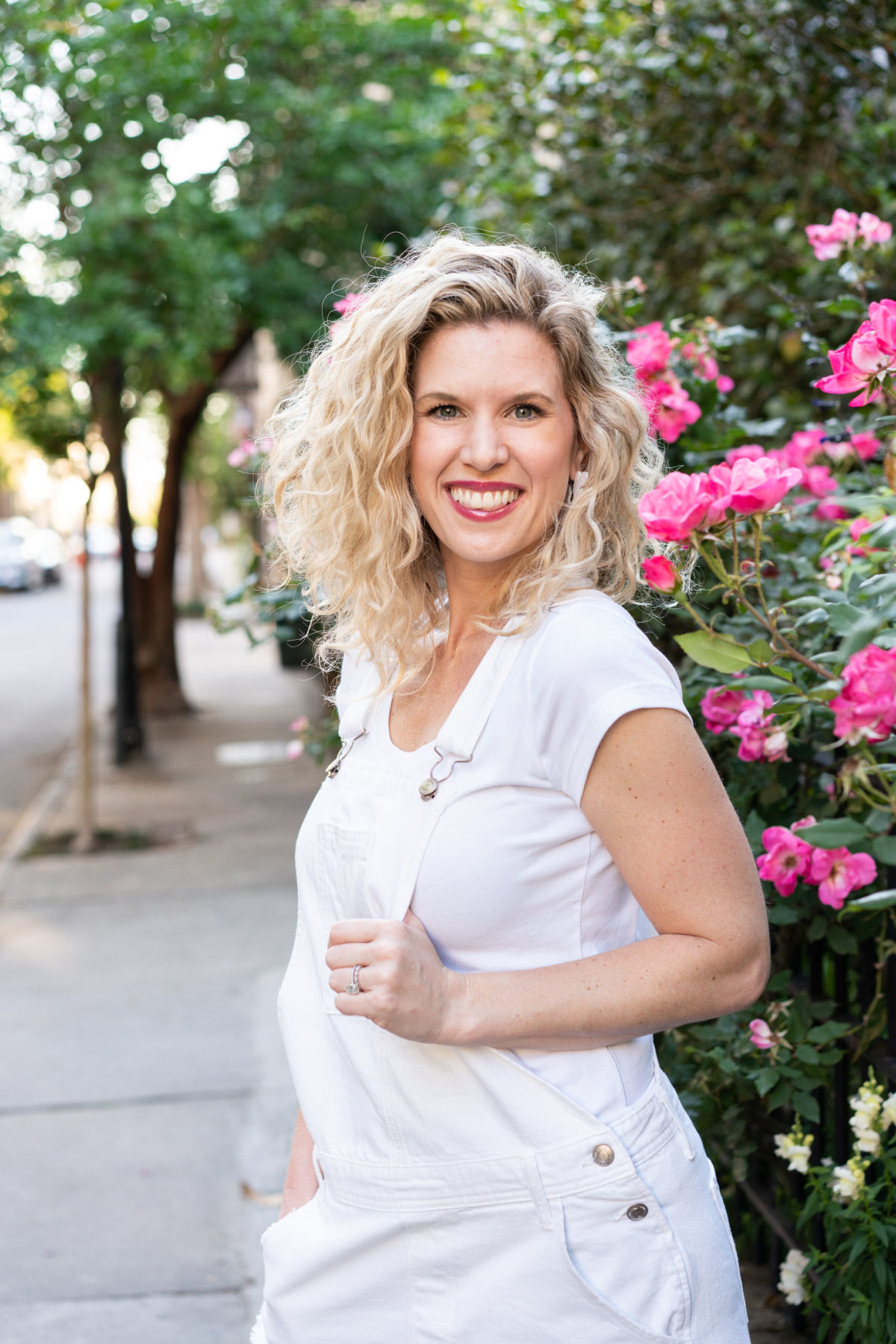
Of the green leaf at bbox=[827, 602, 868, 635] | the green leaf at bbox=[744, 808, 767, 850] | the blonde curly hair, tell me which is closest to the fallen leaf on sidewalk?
the green leaf at bbox=[744, 808, 767, 850]

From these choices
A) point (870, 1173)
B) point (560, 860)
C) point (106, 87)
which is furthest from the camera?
point (106, 87)

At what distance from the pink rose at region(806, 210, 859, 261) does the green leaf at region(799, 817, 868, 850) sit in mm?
1357

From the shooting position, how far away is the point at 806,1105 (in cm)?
219

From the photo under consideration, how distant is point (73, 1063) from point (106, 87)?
6168 millimetres

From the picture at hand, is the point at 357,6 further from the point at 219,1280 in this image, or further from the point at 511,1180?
the point at 511,1180

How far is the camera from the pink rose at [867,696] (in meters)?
1.63

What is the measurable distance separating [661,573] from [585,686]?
0.38 metres

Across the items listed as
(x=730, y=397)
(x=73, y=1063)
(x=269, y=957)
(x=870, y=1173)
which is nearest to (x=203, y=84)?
(x=730, y=397)

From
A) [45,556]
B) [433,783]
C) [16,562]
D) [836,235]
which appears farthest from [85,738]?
[45,556]

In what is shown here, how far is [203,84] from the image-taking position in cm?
887

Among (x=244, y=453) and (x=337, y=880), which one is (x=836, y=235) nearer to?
(x=244, y=453)

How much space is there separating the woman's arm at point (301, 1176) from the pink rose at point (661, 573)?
0.79 m

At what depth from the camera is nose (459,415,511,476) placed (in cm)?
145

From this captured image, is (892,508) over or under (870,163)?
under
